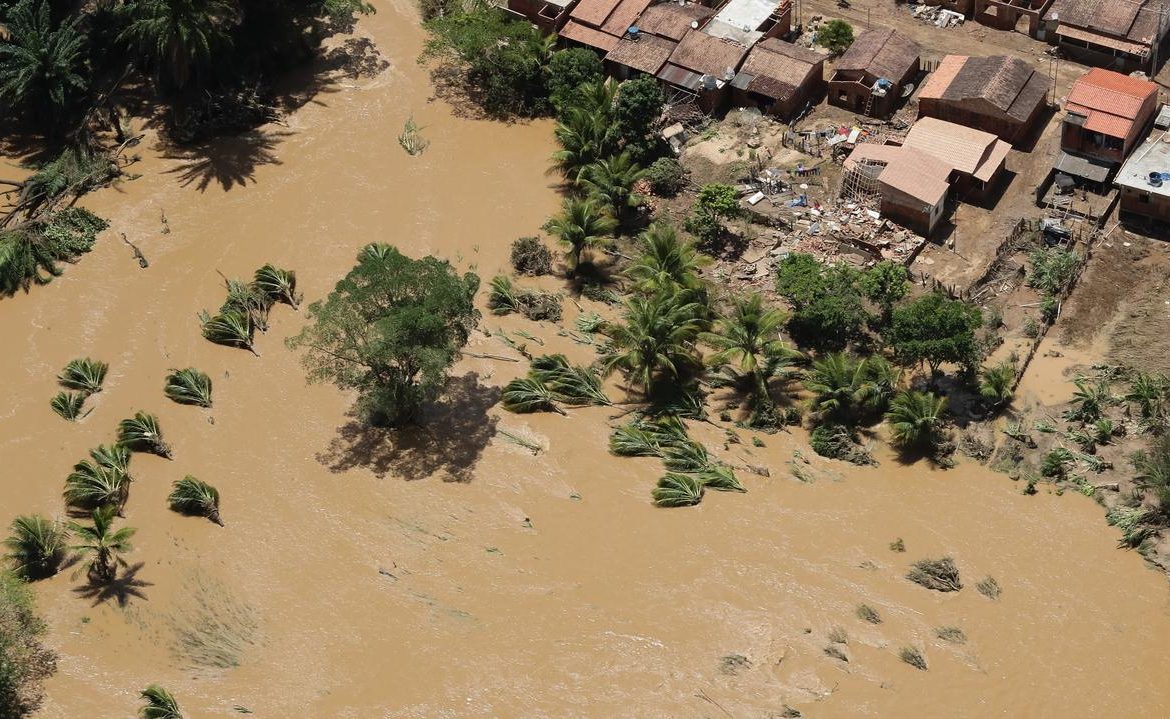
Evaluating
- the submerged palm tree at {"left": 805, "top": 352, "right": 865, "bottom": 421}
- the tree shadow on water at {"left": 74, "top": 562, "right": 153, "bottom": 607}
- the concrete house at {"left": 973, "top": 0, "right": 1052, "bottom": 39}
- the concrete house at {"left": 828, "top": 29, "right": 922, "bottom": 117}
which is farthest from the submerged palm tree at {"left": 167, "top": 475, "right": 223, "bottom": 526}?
the concrete house at {"left": 973, "top": 0, "right": 1052, "bottom": 39}

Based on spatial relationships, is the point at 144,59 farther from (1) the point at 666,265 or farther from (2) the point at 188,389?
(1) the point at 666,265

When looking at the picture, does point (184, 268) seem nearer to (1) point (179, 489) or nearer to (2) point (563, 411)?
(1) point (179, 489)

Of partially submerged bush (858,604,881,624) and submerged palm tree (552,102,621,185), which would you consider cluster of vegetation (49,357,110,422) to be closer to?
submerged palm tree (552,102,621,185)

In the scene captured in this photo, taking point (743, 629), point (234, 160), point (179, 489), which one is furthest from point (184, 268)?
point (743, 629)

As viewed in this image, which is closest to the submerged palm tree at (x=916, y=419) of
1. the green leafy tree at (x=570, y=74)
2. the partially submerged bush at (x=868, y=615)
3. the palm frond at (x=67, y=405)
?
the partially submerged bush at (x=868, y=615)

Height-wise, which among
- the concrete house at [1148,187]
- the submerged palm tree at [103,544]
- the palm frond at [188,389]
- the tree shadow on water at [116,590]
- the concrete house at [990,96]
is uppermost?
the concrete house at [990,96]

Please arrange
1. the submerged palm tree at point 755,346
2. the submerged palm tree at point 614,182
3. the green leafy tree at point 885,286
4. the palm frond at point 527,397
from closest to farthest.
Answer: the submerged palm tree at point 755,346 < the palm frond at point 527,397 < the green leafy tree at point 885,286 < the submerged palm tree at point 614,182

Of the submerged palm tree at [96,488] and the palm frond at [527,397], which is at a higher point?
the palm frond at [527,397]

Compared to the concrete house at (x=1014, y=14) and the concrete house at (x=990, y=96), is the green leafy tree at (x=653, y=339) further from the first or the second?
the concrete house at (x=1014, y=14)
